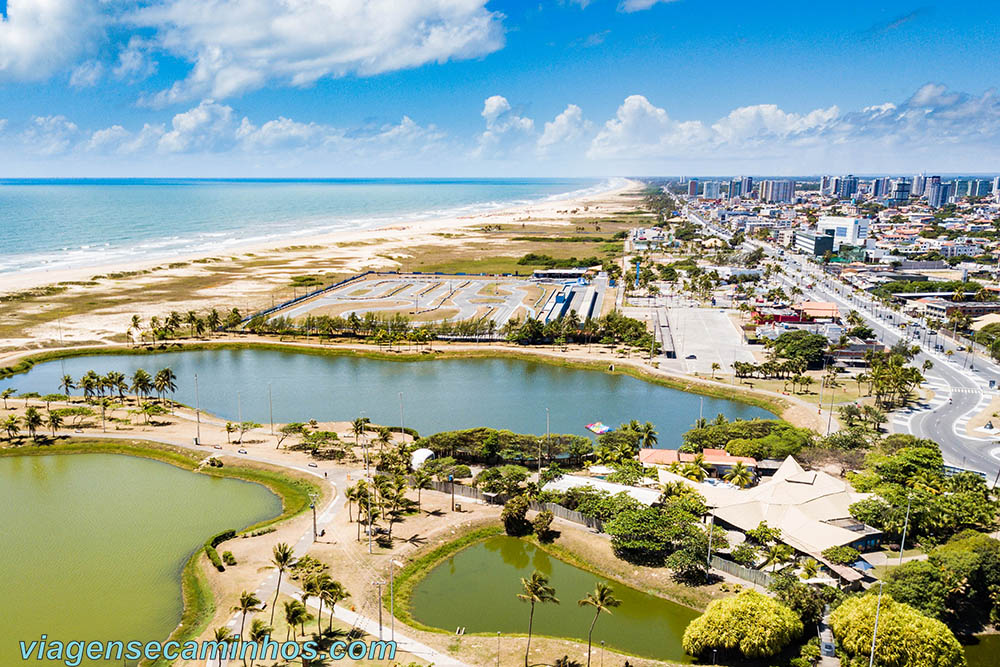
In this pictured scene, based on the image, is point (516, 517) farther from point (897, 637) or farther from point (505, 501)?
point (897, 637)

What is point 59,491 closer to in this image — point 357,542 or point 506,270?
point 357,542

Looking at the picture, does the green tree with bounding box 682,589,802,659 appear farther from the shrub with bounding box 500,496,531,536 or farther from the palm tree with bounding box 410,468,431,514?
the palm tree with bounding box 410,468,431,514

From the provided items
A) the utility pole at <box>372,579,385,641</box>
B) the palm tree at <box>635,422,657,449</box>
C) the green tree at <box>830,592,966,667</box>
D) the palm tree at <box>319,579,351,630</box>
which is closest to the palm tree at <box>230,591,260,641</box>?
the palm tree at <box>319,579,351,630</box>

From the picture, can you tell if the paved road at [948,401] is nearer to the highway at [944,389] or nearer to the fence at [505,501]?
the highway at [944,389]

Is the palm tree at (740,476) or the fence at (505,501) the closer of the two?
the fence at (505,501)

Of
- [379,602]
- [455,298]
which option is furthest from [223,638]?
[455,298]

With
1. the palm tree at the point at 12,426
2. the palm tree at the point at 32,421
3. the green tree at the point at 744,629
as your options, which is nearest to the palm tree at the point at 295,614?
the green tree at the point at 744,629
